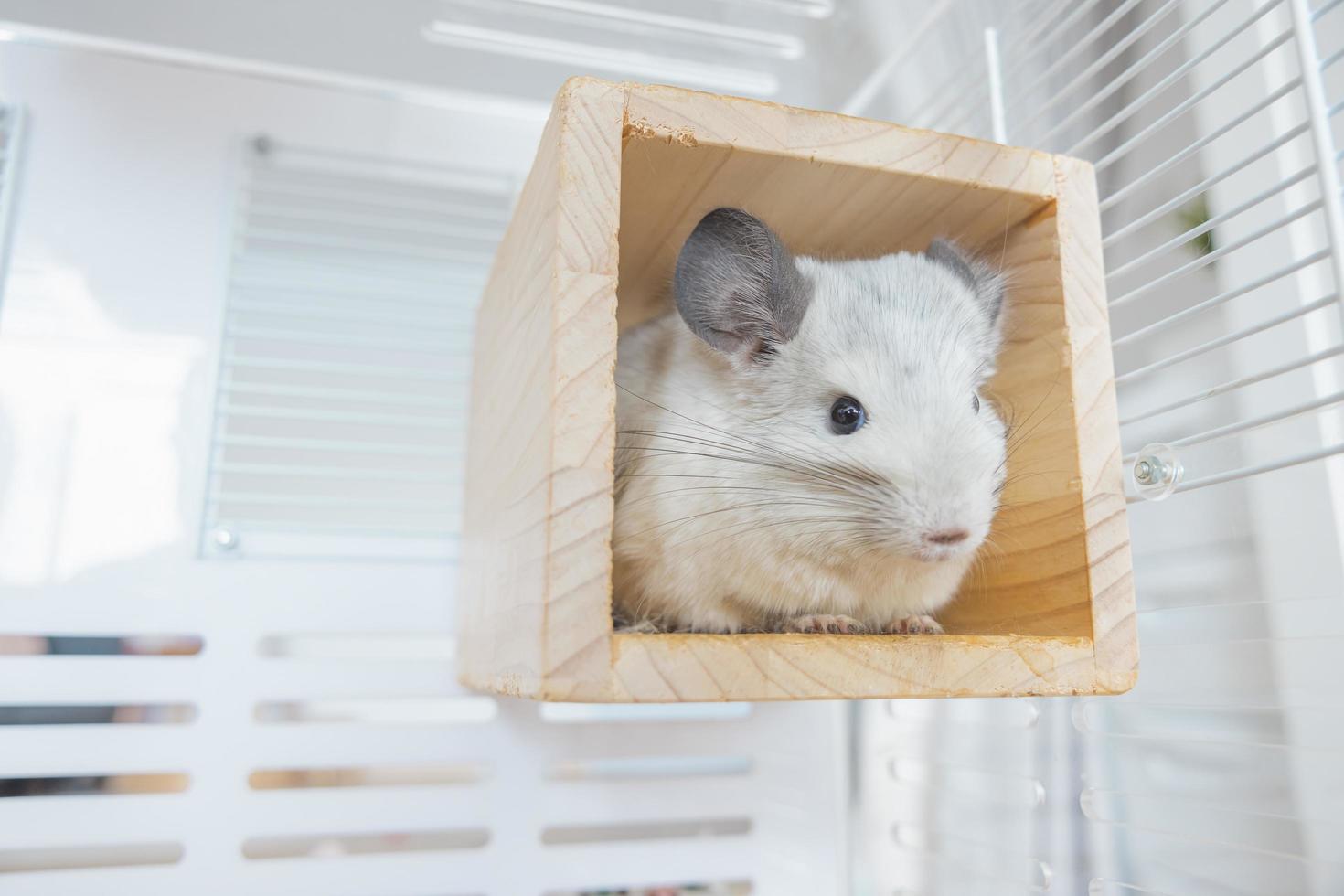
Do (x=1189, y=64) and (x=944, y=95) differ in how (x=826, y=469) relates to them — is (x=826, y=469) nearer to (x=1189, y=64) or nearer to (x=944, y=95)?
(x=1189, y=64)

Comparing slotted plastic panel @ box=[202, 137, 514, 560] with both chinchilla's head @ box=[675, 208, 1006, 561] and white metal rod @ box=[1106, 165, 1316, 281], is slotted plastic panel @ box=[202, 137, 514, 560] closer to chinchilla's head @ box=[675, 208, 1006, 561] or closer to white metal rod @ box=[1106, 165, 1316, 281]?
chinchilla's head @ box=[675, 208, 1006, 561]

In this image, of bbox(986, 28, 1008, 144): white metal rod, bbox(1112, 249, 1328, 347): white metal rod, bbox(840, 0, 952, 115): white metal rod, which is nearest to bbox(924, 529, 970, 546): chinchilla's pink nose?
bbox(1112, 249, 1328, 347): white metal rod

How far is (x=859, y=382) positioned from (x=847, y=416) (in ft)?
0.16

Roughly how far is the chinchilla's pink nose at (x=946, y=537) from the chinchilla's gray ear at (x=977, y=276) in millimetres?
443

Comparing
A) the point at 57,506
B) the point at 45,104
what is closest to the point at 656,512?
the point at 57,506

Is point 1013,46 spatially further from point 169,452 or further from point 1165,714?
point 169,452

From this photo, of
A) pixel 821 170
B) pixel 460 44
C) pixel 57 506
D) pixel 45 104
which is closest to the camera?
pixel 821 170

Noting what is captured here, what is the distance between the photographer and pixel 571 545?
1032mm

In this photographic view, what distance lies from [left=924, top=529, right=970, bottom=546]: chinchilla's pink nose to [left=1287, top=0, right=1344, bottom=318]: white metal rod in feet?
1.53

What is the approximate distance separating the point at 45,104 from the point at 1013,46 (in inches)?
72.1

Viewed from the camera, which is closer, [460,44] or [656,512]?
[656,512]

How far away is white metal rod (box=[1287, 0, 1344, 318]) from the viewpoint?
3.24 feet

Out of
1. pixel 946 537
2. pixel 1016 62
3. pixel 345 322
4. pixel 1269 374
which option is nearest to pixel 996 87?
pixel 1016 62

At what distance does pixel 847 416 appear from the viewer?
1.27 metres
